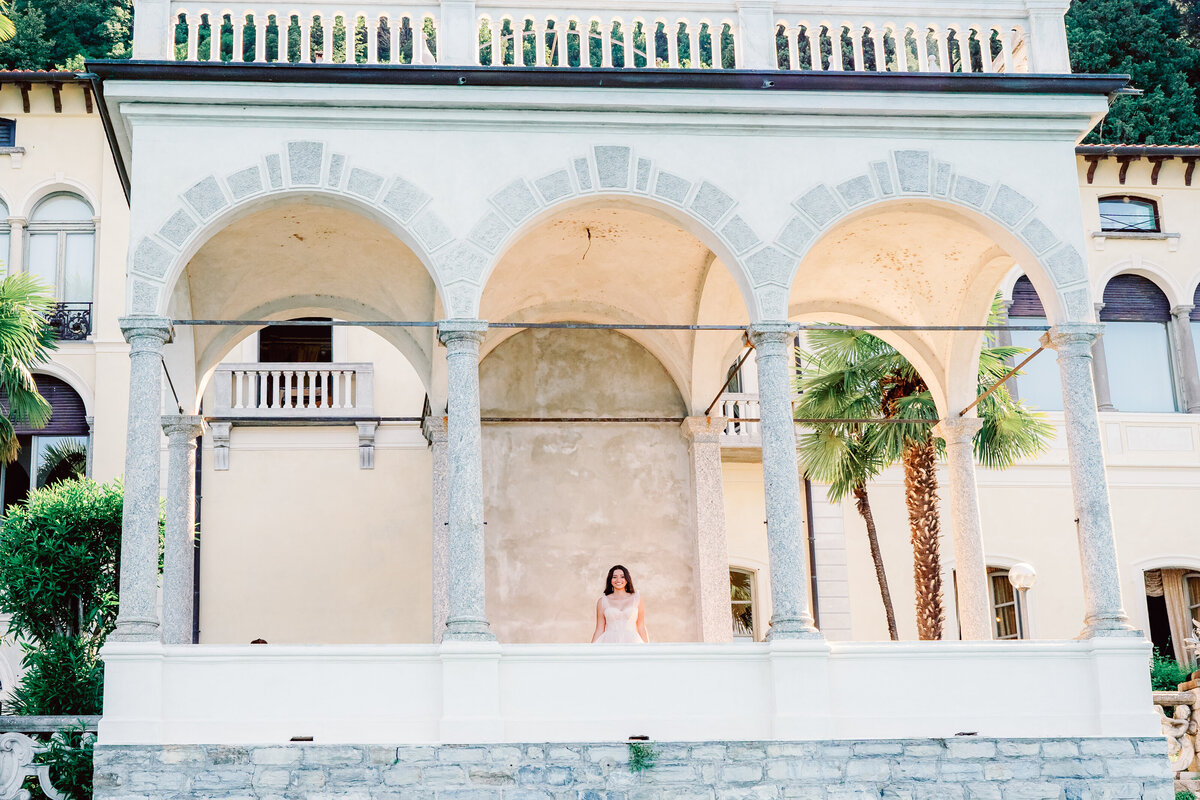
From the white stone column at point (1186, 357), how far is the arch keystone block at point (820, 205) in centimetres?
1496

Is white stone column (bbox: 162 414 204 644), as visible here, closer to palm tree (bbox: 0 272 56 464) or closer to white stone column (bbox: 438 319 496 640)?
palm tree (bbox: 0 272 56 464)

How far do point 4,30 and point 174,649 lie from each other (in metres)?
12.6

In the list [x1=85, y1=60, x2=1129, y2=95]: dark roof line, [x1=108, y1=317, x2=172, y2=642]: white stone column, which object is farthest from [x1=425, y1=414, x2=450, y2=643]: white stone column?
[x1=85, y1=60, x2=1129, y2=95]: dark roof line

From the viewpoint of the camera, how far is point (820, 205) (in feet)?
42.3

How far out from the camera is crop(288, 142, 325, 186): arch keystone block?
40.7ft

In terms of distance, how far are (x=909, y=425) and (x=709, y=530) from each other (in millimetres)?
3626

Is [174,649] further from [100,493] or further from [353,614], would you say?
[353,614]

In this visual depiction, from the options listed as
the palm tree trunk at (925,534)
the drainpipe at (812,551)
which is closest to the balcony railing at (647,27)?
the palm tree trunk at (925,534)

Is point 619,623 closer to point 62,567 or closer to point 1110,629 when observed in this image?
point 1110,629

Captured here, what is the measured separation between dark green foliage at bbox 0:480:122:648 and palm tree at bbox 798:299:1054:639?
944 cm

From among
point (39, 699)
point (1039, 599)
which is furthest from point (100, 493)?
point (1039, 599)

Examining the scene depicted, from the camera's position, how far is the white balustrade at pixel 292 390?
2162cm

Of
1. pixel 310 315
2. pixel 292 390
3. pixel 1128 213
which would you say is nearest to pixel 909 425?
pixel 310 315

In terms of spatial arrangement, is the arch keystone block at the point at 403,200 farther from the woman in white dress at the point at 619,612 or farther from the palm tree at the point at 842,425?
the palm tree at the point at 842,425
